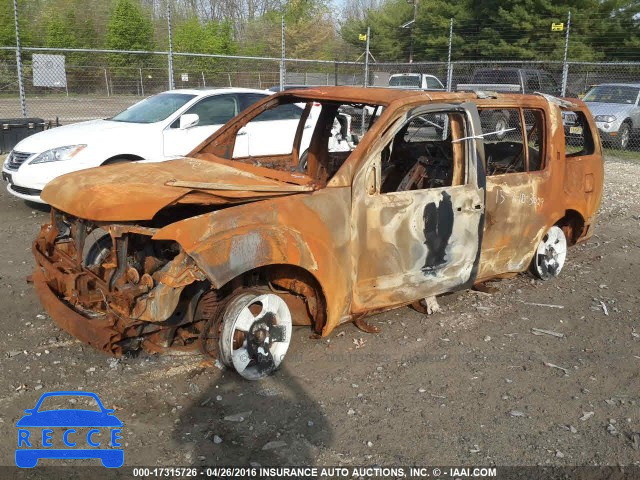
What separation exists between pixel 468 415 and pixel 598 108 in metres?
14.5

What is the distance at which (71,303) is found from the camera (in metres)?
4.09

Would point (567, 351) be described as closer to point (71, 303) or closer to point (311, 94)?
point (311, 94)

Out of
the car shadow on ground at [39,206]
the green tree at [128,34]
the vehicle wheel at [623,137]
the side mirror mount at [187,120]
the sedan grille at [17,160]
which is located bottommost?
the car shadow on ground at [39,206]

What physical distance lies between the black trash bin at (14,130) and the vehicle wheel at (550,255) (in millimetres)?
9906

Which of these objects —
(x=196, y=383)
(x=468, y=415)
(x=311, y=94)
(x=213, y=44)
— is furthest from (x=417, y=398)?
(x=213, y=44)

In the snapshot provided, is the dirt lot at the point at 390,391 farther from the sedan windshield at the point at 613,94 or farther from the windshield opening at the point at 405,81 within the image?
the windshield opening at the point at 405,81

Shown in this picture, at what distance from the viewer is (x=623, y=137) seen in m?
16.2

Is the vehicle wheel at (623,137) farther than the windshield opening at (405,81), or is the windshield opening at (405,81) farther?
the windshield opening at (405,81)

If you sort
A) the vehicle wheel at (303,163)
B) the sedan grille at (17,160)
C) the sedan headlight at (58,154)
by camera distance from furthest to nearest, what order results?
the sedan grille at (17,160) → the sedan headlight at (58,154) → the vehicle wheel at (303,163)

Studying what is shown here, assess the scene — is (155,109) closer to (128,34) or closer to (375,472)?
(375,472)

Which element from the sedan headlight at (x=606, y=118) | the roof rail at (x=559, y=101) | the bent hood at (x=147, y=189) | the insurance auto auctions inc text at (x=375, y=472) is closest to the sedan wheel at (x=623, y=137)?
the sedan headlight at (x=606, y=118)

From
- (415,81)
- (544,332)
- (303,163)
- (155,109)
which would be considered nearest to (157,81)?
(415,81)

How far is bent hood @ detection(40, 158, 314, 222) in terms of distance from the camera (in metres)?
3.68

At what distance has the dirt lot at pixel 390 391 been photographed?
3408mm
